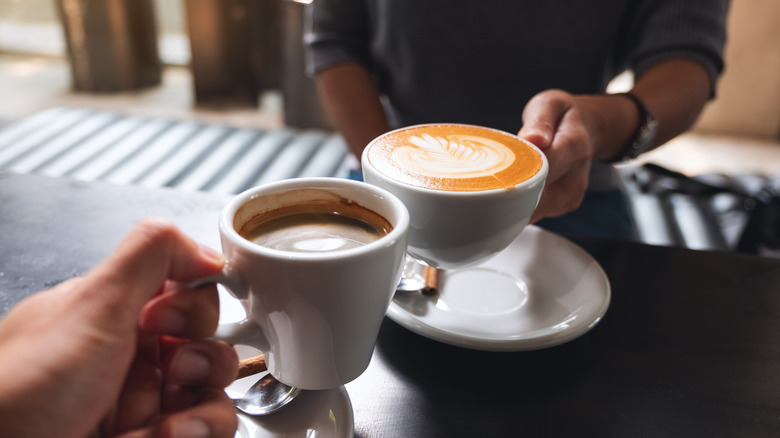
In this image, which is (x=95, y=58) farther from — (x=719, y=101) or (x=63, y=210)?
(x=719, y=101)

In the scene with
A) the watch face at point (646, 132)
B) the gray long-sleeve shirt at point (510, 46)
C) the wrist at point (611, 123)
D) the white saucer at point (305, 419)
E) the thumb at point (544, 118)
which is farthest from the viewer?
the gray long-sleeve shirt at point (510, 46)

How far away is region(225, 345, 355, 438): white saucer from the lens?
1.51 ft

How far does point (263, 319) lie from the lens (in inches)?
16.9

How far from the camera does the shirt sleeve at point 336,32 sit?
1297 mm

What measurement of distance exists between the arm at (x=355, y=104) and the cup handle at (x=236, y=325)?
0.85 m

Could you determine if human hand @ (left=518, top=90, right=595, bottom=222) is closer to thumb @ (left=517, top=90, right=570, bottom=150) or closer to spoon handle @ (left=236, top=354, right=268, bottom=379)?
thumb @ (left=517, top=90, right=570, bottom=150)

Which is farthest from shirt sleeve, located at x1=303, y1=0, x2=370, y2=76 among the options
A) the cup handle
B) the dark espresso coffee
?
the cup handle

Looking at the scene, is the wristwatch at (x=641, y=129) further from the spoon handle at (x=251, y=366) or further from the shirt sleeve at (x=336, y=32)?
the spoon handle at (x=251, y=366)

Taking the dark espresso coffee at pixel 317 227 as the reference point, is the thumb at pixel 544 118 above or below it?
above

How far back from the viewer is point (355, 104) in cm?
127

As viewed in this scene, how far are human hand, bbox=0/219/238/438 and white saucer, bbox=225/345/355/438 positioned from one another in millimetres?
66

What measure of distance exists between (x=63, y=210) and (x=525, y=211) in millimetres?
692

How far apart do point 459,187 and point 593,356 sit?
247 millimetres

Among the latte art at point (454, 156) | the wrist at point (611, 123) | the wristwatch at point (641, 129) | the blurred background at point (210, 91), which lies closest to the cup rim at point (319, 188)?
the latte art at point (454, 156)
